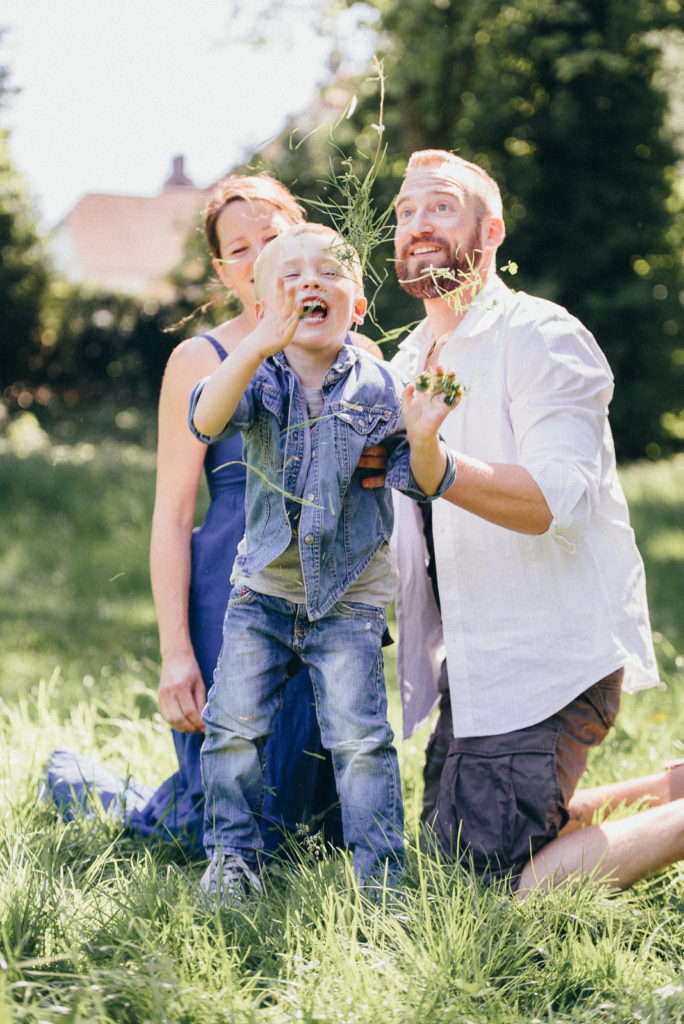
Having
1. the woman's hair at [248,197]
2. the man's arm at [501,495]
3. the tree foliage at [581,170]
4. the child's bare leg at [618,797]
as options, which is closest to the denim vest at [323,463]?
the man's arm at [501,495]

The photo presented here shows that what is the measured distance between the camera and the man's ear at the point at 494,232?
10.0 ft

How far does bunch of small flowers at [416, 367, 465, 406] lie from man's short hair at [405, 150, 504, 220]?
3.15 ft

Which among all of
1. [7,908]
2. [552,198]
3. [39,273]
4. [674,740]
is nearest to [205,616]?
[7,908]

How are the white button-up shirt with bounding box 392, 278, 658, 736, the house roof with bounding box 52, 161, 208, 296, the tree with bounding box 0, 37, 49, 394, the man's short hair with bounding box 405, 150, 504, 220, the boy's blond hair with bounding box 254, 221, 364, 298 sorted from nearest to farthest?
the boy's blond hair with bounding box 254, 221, 364, 298
the white button-up shirt with bounding box 392, 278, 658, 736
the man's short hair with bounding box 405, 150, 504, 220
the tree with bounding box 0, 37, 49, 394
the house roof with bounding box 52, 161, 208, 296

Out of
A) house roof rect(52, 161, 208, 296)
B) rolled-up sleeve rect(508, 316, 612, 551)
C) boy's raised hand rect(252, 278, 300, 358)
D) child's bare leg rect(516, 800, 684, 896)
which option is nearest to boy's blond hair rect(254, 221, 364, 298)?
boy's raised hand rect(252, 278, 300, 358)

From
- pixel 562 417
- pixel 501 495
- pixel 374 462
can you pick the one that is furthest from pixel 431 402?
pixel 562 417

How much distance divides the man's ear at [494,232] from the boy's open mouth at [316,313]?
795 millimetres

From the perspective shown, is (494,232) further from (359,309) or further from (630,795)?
(630,795)

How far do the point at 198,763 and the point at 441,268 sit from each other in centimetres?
163

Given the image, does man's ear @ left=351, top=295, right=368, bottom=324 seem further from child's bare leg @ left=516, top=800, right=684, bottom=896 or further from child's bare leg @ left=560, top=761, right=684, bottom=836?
child's bare leg @ left=560, top=761, right=684, bottom=836

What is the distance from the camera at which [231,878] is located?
99.5 inches

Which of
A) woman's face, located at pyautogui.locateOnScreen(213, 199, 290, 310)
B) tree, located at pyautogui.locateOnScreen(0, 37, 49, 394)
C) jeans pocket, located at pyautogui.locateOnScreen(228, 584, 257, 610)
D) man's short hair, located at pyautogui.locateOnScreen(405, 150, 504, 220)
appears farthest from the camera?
tree, located at pyautogui.locateOnScreen(0, 37, 49, 394)

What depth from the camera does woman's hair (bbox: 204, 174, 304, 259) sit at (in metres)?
3.26

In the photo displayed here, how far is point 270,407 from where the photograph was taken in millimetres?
2508
